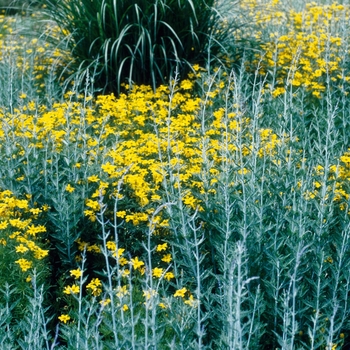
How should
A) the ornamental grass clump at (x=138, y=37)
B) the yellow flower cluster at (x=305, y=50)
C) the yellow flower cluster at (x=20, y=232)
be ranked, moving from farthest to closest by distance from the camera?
the ornamental grass clump at (x=138, y=37), the yellow flower cluster at (x=305, y=50), the yellow flower cluster at (x=20, y=232)

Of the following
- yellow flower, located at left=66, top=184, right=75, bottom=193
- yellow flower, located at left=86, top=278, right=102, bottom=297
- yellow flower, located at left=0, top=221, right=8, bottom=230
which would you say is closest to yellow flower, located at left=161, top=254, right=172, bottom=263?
yellow flower, located at left=86, top=278, right=102, bottom=297

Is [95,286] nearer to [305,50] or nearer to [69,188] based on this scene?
[69,188]

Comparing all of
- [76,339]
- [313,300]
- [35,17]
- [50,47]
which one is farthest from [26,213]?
[35,17]

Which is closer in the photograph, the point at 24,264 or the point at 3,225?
the point at 24,264

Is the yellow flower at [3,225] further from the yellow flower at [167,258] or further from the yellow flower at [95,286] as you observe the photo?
the yellow flower at [167,258]

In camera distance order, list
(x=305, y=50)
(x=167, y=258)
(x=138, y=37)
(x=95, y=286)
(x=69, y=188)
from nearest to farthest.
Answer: (x=95, y=286) < (x=167, y=258) < (x=69, y=188) < (x=138, y=37) < (x=305, y=50)

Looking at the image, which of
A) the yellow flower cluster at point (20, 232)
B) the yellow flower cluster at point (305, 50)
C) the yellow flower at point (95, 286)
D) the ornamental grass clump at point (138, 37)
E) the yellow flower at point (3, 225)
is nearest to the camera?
the yellow flower at point (95, 286)

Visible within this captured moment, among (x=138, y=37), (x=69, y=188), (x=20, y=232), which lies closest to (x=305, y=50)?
(x=138, y=37)

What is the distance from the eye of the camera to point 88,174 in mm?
3932

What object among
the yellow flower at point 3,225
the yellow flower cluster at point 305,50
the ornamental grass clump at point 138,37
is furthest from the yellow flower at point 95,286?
the ornamental grass clump at point 138,37

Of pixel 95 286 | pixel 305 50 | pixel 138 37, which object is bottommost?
pixel 95 286

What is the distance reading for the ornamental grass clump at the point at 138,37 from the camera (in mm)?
6004

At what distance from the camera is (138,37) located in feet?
20.1

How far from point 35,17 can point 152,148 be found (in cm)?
416
